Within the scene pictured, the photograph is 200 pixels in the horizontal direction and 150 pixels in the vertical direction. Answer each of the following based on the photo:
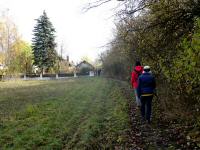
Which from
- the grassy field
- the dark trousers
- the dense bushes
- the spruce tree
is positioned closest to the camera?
the dense bushes

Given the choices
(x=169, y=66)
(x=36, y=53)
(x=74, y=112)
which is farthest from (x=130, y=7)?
(x=36, y=53)

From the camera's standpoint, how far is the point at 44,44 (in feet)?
294

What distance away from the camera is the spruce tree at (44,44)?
291ft

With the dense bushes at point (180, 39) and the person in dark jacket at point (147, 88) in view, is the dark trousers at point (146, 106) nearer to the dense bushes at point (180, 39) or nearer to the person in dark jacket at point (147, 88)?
the person in dark jacket at point (147, 88)

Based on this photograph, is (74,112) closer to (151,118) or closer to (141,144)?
(151,118)

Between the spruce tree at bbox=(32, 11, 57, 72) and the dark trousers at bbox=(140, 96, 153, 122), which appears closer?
the dark trousers at bbox=(140, 96, 153, 122)

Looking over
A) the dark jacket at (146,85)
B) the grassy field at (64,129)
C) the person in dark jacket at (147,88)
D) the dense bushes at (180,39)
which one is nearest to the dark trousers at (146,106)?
the person in dark jacket at (147,88)

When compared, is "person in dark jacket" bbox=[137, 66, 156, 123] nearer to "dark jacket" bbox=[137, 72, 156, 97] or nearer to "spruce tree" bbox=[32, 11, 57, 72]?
"dark jacket" bbox=[137, 72, 156, 97]

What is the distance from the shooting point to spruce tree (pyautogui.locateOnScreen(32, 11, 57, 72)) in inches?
3497

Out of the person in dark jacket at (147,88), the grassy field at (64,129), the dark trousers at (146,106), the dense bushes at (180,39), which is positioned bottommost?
the grassy field at (64,129)

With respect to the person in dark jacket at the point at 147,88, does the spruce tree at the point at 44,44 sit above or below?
above

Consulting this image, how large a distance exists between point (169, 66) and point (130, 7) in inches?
140

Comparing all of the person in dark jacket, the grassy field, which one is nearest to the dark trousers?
the person in dark jacket

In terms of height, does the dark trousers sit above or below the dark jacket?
below
